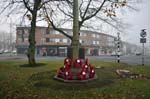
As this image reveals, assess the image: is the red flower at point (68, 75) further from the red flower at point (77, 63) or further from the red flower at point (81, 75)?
the red flower at point (77, 63)

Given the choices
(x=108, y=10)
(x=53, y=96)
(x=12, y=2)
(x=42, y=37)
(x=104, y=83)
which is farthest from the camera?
(x=42, y=37)

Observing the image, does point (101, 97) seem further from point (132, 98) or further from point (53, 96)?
point (53, 96)

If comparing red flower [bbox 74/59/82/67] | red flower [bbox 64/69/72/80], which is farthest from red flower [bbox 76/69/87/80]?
red flower [bbox 74/59/82/67]

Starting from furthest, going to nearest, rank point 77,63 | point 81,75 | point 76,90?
point 77,63
point 81,75
point 76,90

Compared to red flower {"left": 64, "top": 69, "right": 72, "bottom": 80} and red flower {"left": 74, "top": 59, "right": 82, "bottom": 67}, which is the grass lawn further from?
red flower {"left": 74, "top": 59, "right": 82, "bottom": 67}

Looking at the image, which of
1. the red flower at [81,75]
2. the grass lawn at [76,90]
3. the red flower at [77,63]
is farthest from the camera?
the red flower at [77,63]

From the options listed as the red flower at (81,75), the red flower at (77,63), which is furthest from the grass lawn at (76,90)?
the red flower at (77,63)

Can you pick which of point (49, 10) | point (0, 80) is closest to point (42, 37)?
point (49, 10)

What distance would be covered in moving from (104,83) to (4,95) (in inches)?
171

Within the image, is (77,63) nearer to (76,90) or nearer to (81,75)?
(81,75)

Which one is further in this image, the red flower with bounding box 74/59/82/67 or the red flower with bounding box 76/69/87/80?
the red flower with bounding box 74/59/82/67

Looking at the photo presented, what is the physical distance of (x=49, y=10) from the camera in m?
19.9

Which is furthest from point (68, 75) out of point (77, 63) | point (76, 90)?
point (76, 90)

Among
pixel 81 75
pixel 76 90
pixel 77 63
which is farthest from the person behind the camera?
pixel 77 63
